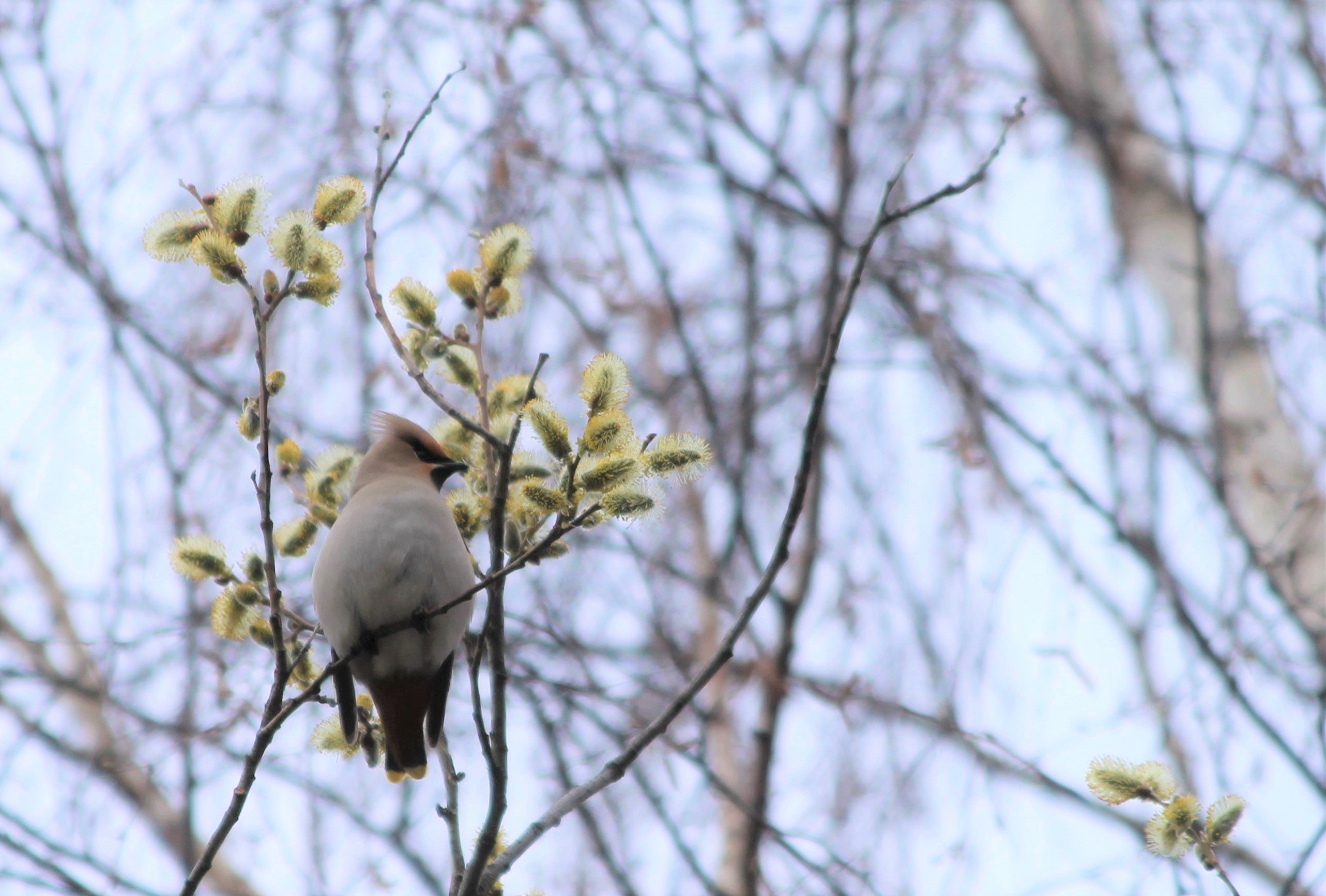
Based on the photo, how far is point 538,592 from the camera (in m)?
5.44

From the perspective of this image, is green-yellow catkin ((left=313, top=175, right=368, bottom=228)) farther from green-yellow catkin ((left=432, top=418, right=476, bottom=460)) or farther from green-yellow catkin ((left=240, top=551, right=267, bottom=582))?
green-yellow catkin ((left=240, top=551, right=267, bottom=582))

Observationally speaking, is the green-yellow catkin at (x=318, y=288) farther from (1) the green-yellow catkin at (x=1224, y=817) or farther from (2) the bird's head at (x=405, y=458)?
(1) the green-yellow catkin at (x=1224, y=817)

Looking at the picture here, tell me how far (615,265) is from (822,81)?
1.38 meters

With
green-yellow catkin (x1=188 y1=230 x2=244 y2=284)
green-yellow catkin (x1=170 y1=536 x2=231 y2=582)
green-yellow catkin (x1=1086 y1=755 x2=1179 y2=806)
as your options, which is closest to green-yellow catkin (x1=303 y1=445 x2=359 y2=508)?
green-yellow catkin (x1=170 y1=536 x2=231 y2=582)

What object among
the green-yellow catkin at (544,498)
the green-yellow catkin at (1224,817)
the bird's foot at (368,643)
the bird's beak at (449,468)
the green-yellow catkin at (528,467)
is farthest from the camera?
the bird's beak at (449,468)

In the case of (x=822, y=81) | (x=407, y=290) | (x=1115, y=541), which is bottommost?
(x=407, y=290)

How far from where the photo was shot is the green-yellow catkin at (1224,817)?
2.54 metres

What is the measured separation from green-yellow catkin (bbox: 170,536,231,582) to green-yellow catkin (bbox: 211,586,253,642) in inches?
2.0

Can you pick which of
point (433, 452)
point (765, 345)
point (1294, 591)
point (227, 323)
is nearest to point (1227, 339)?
point (1294, 591)

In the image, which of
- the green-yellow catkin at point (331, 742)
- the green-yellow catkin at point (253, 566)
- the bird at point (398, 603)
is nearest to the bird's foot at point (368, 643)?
the bird at point (398, 603)

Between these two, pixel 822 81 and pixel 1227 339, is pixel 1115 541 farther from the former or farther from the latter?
pixel 822 81

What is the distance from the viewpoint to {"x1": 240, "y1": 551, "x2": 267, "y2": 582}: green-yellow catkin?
297 cm

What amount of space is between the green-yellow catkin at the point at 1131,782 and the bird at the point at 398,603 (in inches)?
58.7

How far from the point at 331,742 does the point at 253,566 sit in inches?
17.9
